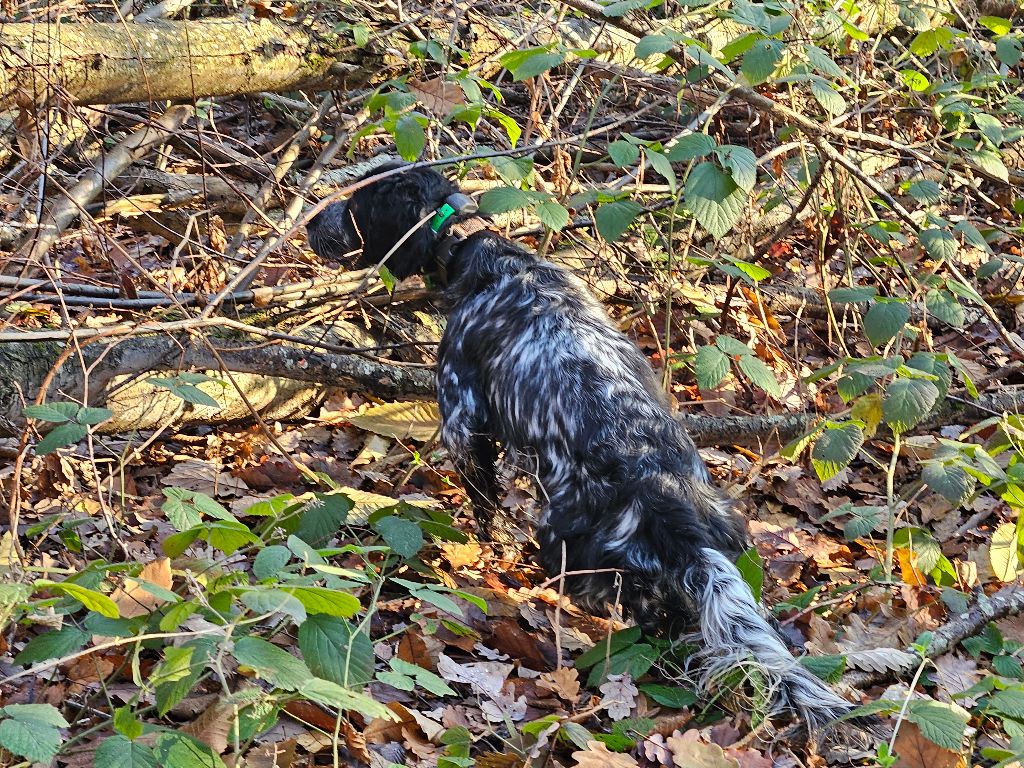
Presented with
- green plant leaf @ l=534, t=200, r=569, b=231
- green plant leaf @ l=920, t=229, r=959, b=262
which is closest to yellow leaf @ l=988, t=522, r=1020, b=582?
green plant leaf @ l=920, t=229, r=959, b=262

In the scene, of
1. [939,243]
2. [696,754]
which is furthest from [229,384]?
[939,243]

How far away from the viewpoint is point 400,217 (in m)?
5.04

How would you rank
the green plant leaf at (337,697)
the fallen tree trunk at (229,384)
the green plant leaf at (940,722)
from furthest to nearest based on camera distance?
the fallen tree trunk at (229,384), the green plant leaf at (940,722), the green plant leaf at (337,697)

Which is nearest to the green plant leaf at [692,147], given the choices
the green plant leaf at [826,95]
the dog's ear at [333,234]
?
the green plant leaf at [826,95]

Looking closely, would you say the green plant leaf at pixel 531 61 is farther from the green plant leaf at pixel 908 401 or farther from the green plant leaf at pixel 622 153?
the green plant leaf at pixel 908 401

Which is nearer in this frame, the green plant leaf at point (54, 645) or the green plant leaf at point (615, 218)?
the green plant leaf at point (54, 645)

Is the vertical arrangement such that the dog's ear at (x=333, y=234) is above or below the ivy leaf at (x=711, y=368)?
below

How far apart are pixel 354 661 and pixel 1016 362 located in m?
4.60

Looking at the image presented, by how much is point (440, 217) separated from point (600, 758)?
110 inches

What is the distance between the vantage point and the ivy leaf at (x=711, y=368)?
400 cm

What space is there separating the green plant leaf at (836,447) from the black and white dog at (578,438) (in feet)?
1.20

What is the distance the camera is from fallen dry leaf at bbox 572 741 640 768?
2965 millimetres

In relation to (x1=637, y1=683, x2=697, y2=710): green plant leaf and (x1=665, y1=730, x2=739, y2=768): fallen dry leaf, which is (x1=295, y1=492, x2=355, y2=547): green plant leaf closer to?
(x1=637, y1=683, x2=697, y2=710): green plant leaf

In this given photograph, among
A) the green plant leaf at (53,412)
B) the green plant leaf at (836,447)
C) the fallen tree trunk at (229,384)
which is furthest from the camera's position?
the fallen tree trunk at (229,384)
